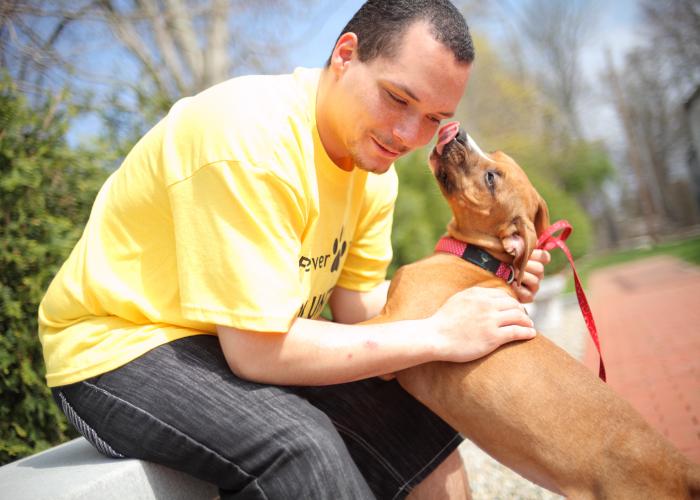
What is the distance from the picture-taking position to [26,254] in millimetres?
3062

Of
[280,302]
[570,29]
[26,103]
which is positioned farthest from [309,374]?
[570,29]

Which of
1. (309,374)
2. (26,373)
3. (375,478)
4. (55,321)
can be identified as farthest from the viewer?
(26,373)

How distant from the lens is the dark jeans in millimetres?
1807

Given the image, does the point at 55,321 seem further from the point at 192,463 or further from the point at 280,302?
the point at 280,302

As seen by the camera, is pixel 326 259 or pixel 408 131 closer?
pixel 408 131

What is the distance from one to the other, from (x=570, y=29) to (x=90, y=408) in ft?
139

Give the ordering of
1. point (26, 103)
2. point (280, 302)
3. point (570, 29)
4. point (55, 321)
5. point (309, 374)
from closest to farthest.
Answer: point (280, 302)
point (309, 374)
point (55, 321)
point (26, 103)
point (570, 29)

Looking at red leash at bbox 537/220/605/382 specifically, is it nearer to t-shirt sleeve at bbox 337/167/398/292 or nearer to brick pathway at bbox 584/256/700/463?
t-shirt sleeve at bbox 337/167/398/292

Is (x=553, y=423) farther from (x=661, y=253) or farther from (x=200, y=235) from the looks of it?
(x=661, y=253)

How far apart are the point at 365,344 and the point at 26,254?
2114 mm

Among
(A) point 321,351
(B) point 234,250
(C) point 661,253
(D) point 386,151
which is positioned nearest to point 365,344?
(A) point 321,351

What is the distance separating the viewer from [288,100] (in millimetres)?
2268

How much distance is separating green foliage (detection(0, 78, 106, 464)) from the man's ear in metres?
1.94

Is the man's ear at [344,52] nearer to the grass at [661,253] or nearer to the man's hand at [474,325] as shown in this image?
the man's hand at [474,325]
